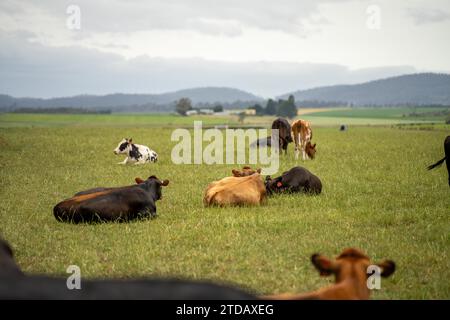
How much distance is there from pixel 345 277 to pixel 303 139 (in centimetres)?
2041

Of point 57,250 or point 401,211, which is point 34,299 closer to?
point 57,250

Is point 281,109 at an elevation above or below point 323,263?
above

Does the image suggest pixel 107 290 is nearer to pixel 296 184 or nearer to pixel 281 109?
pixel 296 184

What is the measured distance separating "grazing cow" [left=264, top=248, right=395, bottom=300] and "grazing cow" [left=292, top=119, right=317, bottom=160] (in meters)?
19.5

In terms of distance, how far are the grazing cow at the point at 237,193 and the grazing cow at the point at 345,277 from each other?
7.52m

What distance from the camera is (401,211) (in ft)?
37.0

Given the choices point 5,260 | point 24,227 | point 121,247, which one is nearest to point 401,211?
point 121,247

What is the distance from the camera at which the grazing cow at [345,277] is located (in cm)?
417

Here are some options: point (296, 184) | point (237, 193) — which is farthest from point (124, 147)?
point (237, 193)

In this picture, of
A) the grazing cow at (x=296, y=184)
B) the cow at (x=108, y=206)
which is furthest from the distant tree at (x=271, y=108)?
the cow at (x=108, y=206)

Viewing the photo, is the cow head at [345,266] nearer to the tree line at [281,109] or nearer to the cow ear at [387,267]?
the cow ear at [387,267]

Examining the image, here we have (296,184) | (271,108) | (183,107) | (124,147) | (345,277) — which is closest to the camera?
(345,277)

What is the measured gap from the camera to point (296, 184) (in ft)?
45.5

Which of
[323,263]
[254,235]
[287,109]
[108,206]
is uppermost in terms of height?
[287,109]
